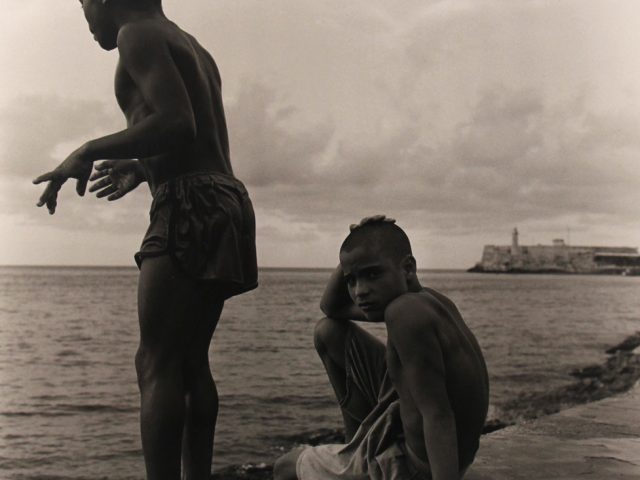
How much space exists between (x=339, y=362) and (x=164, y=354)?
686 mm

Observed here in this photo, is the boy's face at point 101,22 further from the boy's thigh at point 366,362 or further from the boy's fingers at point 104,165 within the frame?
the boy's thigh at point 366,362

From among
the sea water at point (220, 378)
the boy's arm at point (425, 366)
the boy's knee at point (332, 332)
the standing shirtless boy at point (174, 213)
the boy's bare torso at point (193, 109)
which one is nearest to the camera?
the boy's arm at point (425, 366)

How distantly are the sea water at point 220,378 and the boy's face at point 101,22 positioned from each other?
8.61 m

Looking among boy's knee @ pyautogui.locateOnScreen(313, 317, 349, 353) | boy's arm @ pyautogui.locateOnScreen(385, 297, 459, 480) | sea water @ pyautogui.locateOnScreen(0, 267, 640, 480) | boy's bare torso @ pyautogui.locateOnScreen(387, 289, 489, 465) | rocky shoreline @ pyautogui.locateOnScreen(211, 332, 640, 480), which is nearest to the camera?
boy's arm @ pyautogui.locateOnScreen(385, 297, 459, 480)

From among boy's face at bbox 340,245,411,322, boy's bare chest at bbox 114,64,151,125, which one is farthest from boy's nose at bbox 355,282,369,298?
boy's bare chest at bbox 114,64,151,125

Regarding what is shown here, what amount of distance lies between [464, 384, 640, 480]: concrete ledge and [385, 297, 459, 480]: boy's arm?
3.04 ft

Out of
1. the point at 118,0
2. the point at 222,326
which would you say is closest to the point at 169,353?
the point at 118,0

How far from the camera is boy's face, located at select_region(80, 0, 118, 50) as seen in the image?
10.3 ft

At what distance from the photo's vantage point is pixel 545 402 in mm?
14781

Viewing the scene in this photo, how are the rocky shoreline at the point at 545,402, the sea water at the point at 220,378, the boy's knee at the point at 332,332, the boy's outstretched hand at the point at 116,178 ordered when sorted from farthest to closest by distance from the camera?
1. the sea water at the point at 220,378
2. the rocky shoreline at the point at 545,402
3. the boy's outstretched hand at the point at 116,178
4. the boy's knee at the point at 332,332

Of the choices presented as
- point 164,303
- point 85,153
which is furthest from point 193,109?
point 164,303

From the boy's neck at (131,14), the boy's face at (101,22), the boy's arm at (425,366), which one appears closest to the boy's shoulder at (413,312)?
the boy's arm at (425,366)

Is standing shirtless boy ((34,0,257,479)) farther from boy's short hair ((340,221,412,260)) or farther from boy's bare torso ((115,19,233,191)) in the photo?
boy's short hair ((340,221,412,260))

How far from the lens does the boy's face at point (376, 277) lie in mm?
2854
